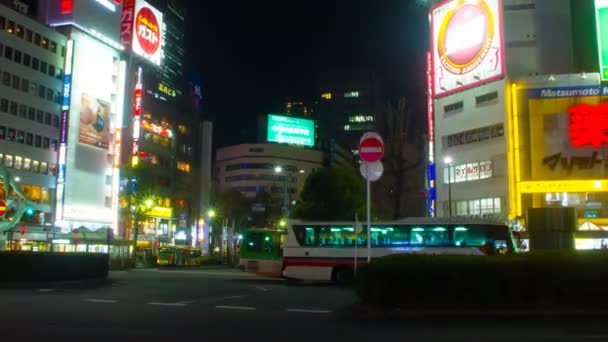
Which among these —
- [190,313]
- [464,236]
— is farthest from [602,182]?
[190,313]

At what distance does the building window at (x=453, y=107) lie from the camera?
178 ft

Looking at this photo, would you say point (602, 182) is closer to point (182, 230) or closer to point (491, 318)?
point (491, 318)

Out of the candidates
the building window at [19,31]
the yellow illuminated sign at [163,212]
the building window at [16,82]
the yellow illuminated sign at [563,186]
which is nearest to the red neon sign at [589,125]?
the yellow illuminated sign at [563,186]

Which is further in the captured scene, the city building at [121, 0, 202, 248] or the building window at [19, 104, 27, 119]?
the city building at [121, 0, 202, 248]

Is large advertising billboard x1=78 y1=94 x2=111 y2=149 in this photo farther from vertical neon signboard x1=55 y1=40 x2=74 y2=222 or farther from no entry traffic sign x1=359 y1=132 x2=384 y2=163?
no entry traffic sign x1=359 y1=132 x2=384 y2=163

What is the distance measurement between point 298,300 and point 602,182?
36.0m

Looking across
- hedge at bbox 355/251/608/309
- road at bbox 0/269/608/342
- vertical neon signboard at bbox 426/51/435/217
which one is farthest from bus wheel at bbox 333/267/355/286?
vertical neon signboard at bbox 426/51/435/217

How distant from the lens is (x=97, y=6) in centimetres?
6656

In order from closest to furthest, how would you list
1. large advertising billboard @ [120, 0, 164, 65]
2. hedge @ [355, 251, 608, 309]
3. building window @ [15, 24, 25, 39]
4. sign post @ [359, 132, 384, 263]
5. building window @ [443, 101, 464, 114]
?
1. hedge @ [355, 251, 608, 309]
2. sign post @ [359, 132, 384, 263]
3. building window @ [443, 101, 464, 114]
4. building window @ [15, 24, 25, 39]
5. large advertising billboard @ [120, 0, 164, 65]

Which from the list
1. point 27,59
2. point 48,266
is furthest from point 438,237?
point 27,59

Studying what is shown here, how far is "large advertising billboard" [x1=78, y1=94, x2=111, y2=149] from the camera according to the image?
207 ft

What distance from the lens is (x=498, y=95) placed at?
1970 inches

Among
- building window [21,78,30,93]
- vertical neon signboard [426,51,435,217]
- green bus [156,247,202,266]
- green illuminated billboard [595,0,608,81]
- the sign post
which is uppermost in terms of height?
green illuminated billboard [595,0,608,81]

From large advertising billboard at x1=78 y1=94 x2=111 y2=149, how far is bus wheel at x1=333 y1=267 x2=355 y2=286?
4512 centimetres
